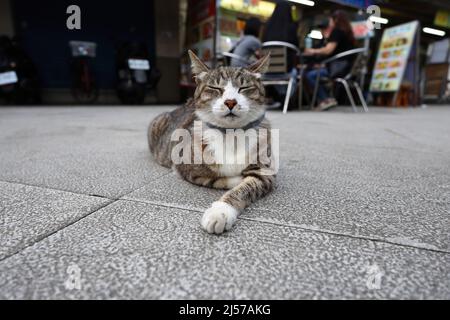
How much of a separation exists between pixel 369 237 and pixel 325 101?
5345mm

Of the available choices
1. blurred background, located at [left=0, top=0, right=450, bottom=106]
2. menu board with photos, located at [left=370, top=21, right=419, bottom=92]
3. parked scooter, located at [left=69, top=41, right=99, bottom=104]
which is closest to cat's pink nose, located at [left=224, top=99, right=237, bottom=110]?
blurred background, located at [left=0, top=0, right=450, bottom=106]

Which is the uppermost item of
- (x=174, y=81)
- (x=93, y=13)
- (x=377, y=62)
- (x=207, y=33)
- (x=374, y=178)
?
(x=93, y=13)

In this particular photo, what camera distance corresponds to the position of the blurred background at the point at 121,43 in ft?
22.6

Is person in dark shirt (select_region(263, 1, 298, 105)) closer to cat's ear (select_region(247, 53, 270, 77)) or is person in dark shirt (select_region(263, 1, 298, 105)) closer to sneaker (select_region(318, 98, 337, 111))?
sneaker (select_region(318, 98, 337, 111))

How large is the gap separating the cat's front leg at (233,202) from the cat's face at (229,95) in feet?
0.91

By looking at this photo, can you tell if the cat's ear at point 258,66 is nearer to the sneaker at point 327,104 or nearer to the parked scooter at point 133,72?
the sneaker at point 327,104

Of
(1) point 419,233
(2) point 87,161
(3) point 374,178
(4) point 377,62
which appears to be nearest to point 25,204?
(2) point 87,161

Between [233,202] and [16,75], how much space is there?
7.22 meters

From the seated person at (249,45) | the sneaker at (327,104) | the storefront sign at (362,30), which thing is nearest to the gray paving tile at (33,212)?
the seated person at (249,45)

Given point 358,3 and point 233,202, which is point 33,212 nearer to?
point 233,202

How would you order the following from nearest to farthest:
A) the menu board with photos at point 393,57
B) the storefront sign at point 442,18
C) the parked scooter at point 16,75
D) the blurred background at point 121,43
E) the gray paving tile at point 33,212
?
the gray paving tile at point 33,212
the parked scooter at point 16,75
the blurred background at point 121,43
the menu board with photos at point 393,57
the storefront sign at point 442,18

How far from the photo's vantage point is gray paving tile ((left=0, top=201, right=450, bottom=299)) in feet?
2.15

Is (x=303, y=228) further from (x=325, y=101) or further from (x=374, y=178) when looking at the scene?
(x=325, y=101)

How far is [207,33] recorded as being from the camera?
24.1 ft
